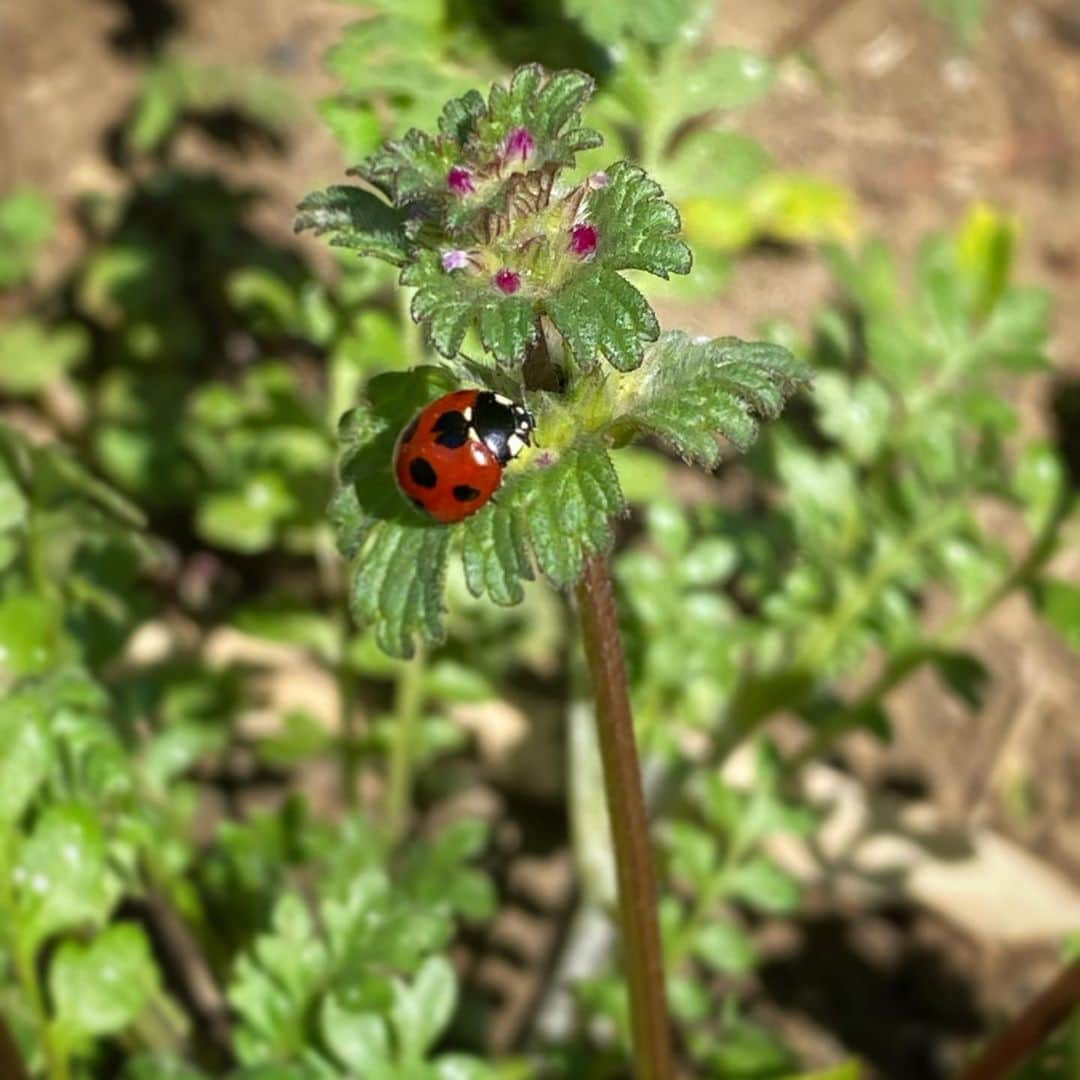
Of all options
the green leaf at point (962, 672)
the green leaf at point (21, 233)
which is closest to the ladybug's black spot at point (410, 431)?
the green leaf at point (962, 672)

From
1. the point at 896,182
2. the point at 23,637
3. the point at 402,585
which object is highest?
the point at 896,182

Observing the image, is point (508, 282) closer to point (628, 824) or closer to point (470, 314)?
point (470, 314)

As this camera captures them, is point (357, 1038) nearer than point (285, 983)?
Yes

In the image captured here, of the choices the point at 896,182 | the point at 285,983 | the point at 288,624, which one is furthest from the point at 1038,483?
the point at 896,182

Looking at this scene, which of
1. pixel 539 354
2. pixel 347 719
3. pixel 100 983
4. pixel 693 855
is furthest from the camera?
pixel 347 719

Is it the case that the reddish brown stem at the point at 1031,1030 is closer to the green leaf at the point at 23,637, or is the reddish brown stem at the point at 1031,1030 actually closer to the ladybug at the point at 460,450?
the ladybug at the point at 460,450
